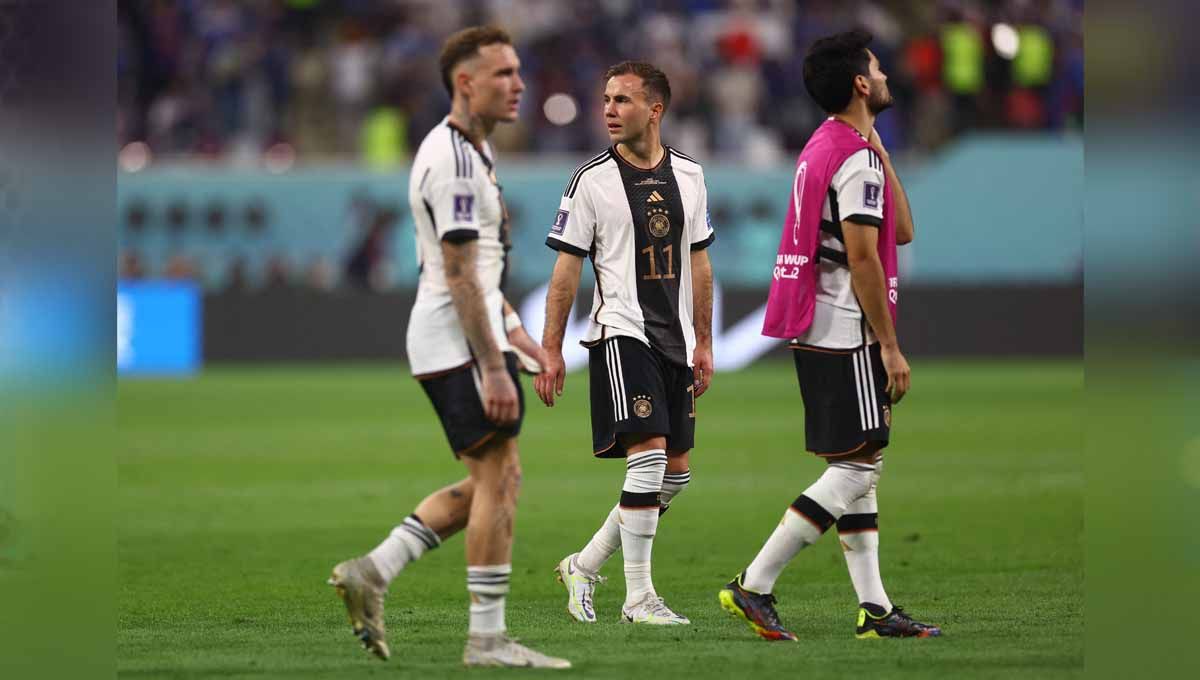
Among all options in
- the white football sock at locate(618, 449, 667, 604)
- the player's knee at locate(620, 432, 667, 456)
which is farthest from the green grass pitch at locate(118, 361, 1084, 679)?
the player's knee at locate(620, 432, 667, 456)

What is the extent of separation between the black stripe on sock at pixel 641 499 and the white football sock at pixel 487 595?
4.63 ft

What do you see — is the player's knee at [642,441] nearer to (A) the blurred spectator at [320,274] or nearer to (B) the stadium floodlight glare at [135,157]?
(A) the blurred spectator at [320,274]

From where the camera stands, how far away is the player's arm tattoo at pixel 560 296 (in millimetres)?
7664

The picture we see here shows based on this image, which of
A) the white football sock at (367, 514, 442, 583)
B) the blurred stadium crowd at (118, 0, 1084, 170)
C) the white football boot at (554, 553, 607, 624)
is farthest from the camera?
the blurred stadium crowd at (118, 0, 1084, 170)

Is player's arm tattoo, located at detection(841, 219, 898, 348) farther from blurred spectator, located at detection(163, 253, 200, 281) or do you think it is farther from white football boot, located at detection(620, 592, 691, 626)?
blurred spectator, located at detection(163, 253, 200, 281)

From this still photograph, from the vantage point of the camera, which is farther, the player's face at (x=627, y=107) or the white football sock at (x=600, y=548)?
the white football sock at (x=600, y=548)

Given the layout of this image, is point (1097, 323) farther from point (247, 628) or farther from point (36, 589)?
point (247, 628)

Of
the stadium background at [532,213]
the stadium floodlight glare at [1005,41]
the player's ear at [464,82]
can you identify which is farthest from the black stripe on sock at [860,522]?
the stadium floodlight glare at [1005,41]

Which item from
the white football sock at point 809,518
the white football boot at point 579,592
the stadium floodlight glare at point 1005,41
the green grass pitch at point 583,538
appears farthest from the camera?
the stadium floodlight glare at point 1005,41

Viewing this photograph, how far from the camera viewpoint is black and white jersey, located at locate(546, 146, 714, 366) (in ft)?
25.1

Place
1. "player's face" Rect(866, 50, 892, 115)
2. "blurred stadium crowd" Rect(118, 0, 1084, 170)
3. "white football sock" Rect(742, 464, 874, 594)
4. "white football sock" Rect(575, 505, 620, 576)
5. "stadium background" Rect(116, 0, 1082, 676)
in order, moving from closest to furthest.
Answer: "white football sock" Rect(742, 464, 874, 594) → "player's face" Rect(866, 50, 892, 115) → "white football sock" Rect(575, 505, 620, 576) → "stadium background" Rect(116, 0, 1082, 676) → "blurred stadium crowd" Rect(118, 0, 1084, 170)

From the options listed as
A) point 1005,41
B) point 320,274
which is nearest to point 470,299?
point 320,274

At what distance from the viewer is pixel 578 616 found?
25.2ft

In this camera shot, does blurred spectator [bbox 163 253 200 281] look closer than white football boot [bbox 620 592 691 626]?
No
